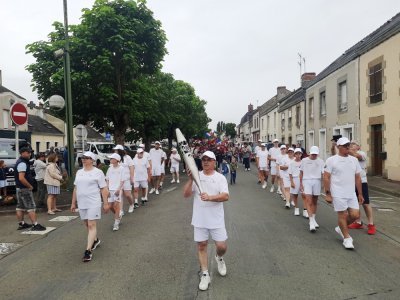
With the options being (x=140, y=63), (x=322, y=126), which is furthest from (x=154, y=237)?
(x=322, y=126)

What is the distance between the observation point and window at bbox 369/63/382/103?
16.1 m

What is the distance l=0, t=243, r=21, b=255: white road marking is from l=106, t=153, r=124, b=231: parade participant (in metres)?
1.85

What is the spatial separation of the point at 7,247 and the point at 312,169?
6102 millimetres

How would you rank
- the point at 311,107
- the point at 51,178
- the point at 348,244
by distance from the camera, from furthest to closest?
1. the point at 311,107
2. the point at 51,178
3. the point at 348,244

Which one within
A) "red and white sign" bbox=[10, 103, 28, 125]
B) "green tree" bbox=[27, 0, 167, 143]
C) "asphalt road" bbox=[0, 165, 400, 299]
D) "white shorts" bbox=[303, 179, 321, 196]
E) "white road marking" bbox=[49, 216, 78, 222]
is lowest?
"white road marking" bbox=[49, 216, 78, 222]

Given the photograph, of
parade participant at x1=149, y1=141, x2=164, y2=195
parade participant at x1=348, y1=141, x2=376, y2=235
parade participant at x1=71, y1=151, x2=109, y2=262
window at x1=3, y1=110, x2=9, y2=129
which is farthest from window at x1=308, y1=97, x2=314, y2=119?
window at x1=3, y1=110, x2=9, y2=129

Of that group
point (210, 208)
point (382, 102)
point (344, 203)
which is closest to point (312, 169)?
point (344, 203)

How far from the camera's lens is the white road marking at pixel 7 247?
616 centimetres

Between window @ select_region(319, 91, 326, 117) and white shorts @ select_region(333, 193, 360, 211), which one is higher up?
window @ select_region(319, 91, 326, 117)

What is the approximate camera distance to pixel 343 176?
19.1 ft

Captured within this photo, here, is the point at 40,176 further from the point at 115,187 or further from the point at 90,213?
the point at 90,213

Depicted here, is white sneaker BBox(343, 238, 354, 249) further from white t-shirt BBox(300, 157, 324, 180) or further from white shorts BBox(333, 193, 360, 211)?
white t-shirt BBox(300, 157, 324, 180)

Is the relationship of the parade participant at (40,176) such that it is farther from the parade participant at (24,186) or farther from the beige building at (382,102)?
the beige building at (382,102)

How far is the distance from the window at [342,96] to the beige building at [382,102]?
2.25m
